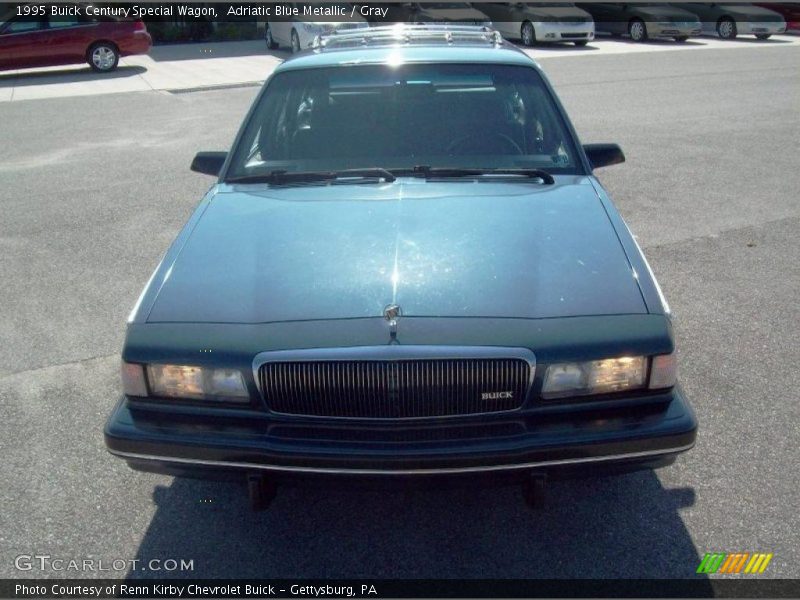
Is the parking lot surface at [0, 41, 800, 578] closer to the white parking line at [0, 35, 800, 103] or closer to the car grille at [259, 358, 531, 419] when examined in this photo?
the car grille at [259, 358, 531, 419]

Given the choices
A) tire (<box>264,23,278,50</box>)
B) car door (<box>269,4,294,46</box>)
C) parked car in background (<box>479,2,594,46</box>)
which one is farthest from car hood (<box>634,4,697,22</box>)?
tire (<box>264,23,278,50</box>)

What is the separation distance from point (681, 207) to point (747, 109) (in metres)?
6.27

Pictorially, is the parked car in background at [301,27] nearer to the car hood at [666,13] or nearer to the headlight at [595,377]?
the car hood at [666,13]

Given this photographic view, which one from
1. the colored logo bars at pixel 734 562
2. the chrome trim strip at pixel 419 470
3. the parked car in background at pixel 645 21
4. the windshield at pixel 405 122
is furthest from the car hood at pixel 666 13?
the chrome trim strip at pixel 419 470

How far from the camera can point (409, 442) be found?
2.84 m

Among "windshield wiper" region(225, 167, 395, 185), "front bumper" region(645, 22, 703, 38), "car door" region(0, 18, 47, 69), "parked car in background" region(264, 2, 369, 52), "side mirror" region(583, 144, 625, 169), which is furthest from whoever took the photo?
"front bumper" region(645, 22, 703, 38)

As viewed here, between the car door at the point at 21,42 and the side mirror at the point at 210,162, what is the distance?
15404 millimetres

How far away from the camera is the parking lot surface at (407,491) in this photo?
3.19 meters

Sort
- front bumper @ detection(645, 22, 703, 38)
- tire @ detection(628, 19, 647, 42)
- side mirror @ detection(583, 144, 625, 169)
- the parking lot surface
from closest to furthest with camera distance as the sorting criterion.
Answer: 1. the parking lot surface
2. side mirror @ detection(583, 144, 625, 169)
3. front bumper @ detection(645, 22, 703, 38)
4. tire @ detection(628, 19, 647, 42)

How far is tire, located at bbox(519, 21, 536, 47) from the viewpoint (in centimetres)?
2241

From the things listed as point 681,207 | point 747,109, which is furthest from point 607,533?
point 747,109

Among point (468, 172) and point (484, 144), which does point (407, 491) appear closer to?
point (468, 172)

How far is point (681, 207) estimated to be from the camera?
25.5ft

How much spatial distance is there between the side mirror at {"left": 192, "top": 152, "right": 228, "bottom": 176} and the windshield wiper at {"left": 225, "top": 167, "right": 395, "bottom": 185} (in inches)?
19.1
